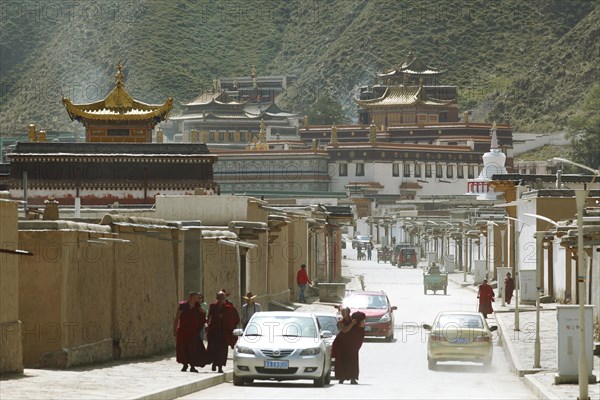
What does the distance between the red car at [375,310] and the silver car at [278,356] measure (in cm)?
1359

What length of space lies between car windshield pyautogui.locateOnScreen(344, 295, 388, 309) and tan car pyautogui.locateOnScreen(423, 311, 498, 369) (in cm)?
878

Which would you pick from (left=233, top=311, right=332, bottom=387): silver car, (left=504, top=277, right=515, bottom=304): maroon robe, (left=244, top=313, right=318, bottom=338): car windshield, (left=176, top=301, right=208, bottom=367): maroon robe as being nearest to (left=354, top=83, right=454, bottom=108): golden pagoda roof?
(left=504, top=277, right=515, bottom=304): maroon robe

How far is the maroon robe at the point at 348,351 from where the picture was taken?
2812 cm

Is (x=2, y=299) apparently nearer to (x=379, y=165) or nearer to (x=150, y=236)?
(x=150, y=236)

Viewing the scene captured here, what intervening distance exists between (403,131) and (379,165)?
703 inches

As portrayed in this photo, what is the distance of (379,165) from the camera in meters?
152

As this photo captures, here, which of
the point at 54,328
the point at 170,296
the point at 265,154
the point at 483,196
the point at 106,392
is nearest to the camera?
the point at 106,392

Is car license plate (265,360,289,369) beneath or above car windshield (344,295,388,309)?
above

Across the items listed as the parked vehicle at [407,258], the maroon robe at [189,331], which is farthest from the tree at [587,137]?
the maroon robe at [189,331]

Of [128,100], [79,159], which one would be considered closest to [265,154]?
[128,100]

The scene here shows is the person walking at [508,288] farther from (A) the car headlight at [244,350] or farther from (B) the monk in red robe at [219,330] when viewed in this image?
(A) the car headlight at [244,350]

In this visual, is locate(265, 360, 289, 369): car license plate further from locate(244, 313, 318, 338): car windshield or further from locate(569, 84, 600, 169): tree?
locate(569, 84, 600, 169): tree

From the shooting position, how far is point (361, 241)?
128500 mm

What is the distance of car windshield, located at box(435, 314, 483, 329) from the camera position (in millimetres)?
33188
